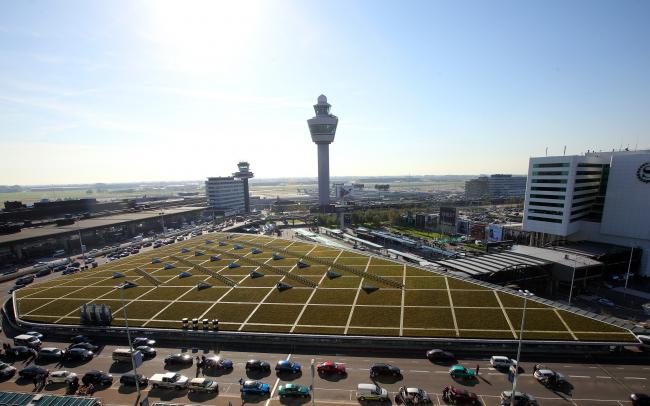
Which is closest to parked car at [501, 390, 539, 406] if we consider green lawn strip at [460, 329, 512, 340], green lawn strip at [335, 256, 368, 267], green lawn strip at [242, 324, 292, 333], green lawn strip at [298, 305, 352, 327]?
green lawn strip at [460, 329, 512, 340]

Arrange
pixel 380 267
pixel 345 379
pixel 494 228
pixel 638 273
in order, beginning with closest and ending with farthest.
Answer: pixel 345 379 → pixel 380 267 → pixel 638 273 → pixel 494 228

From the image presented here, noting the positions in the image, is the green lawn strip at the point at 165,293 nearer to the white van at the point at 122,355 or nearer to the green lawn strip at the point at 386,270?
the white van at the point at 122,355

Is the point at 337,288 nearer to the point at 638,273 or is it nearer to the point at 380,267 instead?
the point at 380,267

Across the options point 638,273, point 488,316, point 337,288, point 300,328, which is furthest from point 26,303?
point 638,273

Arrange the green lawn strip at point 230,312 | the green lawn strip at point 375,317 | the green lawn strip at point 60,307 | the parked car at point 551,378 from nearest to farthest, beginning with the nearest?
the parked car at point 551,378 → the green lawn strip at point 375,317 → the green lawn strip at point 230,312 → the green lawn strip at point 60,307

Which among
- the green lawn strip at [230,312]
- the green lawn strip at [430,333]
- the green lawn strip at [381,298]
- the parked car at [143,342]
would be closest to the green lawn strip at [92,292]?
the parked car at [143,342]

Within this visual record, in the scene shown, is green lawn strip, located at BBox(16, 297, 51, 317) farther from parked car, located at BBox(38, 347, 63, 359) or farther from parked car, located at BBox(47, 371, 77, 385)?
parked car, located at BBox(47, 371, 77, 385)
